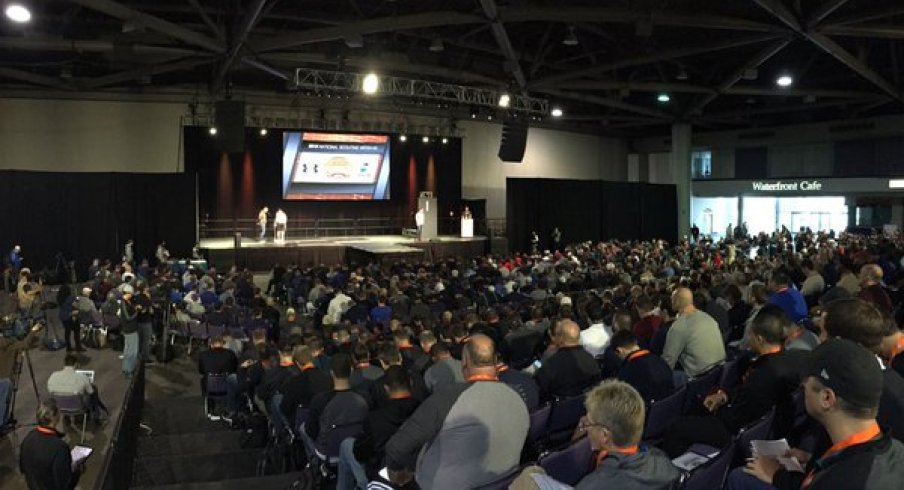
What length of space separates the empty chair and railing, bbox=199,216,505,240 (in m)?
19.2

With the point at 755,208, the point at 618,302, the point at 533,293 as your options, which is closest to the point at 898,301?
the point at 618,302

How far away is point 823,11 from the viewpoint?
1316 cm

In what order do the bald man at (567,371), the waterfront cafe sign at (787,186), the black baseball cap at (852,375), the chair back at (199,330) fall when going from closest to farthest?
the black baseball cap at (852,375), the bald man at (567,371), the chair back at (199,330), the waterfront cafe sign at (787,186)

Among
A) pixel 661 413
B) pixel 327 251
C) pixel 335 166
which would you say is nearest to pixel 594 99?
pixel 335 166

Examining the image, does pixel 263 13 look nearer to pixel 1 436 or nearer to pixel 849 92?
pixel 1 436

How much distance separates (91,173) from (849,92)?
2424 centimetres

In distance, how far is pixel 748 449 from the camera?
3.30 meters

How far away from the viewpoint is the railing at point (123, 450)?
4.39 m

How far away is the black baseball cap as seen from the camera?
200 cm

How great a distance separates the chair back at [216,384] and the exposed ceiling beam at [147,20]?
753 centimetres

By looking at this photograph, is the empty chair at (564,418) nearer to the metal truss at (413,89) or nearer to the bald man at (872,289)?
the bald man at (872,289)

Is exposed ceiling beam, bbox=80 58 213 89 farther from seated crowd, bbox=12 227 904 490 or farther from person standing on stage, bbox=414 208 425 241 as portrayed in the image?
seated crowd, bbox=12 227 904 490

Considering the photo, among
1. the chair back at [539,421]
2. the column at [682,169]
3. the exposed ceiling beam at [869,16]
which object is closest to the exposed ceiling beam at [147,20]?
the chair back at [539,421]

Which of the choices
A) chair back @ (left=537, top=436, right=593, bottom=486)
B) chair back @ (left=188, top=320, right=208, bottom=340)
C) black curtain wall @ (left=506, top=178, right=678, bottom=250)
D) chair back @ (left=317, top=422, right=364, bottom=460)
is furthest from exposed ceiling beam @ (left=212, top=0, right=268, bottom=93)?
chair back @ (left=537, top=436, right=593, bottom=486)
